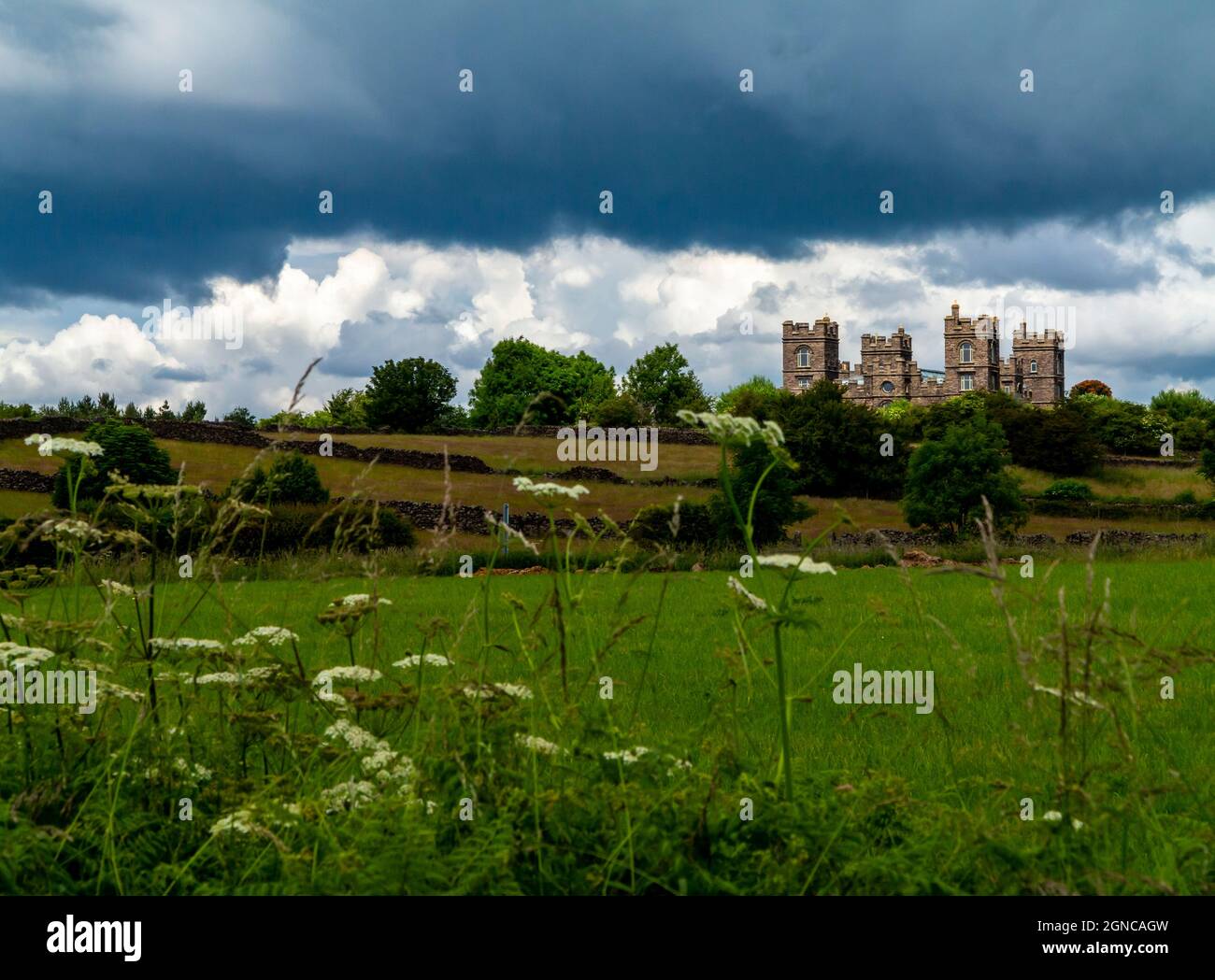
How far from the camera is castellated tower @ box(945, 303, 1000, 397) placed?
132 meters

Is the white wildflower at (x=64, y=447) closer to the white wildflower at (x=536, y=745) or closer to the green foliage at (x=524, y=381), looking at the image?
the white wildflower at (x=536, y=745)

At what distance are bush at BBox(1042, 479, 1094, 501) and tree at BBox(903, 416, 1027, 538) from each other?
16.6m

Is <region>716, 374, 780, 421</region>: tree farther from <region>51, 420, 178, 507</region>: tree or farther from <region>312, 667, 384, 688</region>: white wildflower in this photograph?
<region>312, 667, 384, 688</region>: white wildflower

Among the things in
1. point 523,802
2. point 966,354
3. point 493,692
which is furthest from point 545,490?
point 966,354

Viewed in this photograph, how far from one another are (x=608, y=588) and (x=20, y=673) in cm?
1302

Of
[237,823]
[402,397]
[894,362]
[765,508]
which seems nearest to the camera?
[237,823]

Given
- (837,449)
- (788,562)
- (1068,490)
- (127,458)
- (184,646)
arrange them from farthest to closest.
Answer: (1068,490)
(837,449)
(127,458)
(184,646)
(788,562)

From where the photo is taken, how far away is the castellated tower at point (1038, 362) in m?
144

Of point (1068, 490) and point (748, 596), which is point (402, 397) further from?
point (748, 596)

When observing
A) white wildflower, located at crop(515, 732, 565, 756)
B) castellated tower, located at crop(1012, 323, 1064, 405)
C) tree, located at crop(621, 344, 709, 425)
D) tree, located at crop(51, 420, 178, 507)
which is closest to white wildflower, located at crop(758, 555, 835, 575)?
white wildflower, located at crop(515, 732, 565, 756)

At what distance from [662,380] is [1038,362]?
82.5m

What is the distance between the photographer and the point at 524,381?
8506 cm
